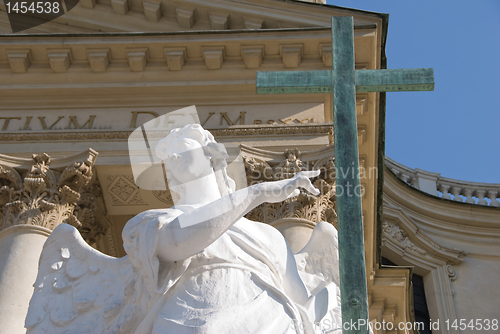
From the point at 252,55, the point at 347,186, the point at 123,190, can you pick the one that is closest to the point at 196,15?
the point at 252,55

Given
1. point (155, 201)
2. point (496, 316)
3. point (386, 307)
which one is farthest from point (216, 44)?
point (496, 316)

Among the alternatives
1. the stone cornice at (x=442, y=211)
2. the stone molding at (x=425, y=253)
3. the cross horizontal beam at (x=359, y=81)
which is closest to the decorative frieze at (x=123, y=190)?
the cross horizontal beam at (x=359, y=81)

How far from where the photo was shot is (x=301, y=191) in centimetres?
1098

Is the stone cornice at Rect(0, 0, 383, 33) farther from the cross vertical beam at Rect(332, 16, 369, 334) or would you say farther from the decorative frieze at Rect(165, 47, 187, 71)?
the cross vertical beam at Rect(332, 16, 369, 334)

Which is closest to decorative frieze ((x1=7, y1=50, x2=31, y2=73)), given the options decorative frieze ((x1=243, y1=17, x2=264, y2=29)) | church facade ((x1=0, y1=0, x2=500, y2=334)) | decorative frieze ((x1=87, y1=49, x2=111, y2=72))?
church facade ((x1=0, y1=0, x2=500, y2=334))

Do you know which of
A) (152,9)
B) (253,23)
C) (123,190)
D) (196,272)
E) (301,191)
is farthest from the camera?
(152,9)

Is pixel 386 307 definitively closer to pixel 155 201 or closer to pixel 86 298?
pixel 155 201

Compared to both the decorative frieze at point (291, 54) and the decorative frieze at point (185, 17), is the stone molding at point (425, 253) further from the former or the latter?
the decorative frieze at point (185, 17)

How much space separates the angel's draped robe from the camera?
5801mm

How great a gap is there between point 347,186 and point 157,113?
887 cm

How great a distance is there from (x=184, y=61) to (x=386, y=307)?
6.85 m

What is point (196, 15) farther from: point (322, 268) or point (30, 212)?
point (322, 268)

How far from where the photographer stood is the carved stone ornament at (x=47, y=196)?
454 inches

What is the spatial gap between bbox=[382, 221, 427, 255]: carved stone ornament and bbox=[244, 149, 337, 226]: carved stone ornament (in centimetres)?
1113
